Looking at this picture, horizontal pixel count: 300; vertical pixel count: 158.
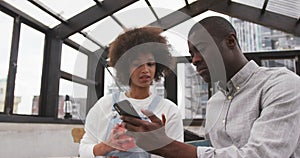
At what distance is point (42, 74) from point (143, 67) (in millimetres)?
2201

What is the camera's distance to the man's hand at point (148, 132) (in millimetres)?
640

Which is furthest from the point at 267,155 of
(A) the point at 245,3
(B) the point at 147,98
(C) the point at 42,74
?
(A) the point at 245,3

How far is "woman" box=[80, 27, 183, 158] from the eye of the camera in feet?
2.64

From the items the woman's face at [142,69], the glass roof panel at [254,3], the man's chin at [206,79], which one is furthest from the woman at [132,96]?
the glass roof panel at [254,3]

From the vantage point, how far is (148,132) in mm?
640

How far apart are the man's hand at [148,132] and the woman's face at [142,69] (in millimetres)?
184

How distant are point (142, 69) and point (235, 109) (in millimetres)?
314

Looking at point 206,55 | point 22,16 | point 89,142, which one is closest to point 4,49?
point 22,16

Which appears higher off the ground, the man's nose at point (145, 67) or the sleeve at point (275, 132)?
the man's nose at point (145, 67)

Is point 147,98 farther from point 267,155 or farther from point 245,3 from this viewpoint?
point 245,3

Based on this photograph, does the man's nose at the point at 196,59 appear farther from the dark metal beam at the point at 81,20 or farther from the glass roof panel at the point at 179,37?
the dark metal beam at the point at 81,20

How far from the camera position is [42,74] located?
2.77 meters

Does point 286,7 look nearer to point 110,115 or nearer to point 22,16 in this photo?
point 22,16

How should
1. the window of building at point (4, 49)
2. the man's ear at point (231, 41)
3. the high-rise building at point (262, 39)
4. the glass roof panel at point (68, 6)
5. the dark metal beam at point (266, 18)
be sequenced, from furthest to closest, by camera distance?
the high-rise building at point (262, 39), the dark metal beam at point (266, 18), the glass roof panel at point (68, 6), the window of building at point (4, 49), the man's ear at point (231, 41)
